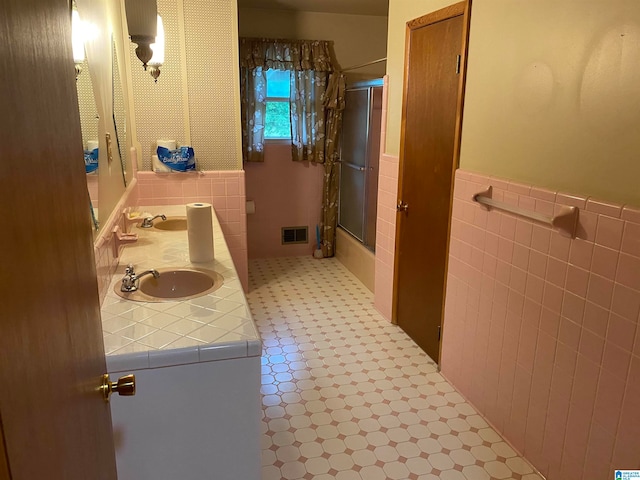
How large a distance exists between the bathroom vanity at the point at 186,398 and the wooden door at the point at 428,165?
4.99ft

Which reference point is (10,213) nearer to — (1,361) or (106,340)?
(1,361)

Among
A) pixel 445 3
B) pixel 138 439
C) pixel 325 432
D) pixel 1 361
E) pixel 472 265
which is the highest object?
pixel 445 3

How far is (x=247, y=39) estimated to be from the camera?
433 centimetres

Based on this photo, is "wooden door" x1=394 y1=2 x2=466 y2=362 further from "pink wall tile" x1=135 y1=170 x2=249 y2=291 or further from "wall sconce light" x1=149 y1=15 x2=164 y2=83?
"wall sconce light" x1=149 y1=15 x2=164 y2=83

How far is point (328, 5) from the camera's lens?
4305 mm

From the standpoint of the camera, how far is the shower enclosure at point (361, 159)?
13.5 ft

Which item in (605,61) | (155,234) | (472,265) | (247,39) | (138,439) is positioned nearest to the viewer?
(138,439)

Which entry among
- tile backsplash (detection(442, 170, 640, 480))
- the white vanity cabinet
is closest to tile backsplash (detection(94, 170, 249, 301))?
tile backsplash (detection(442, 170, 640, 480))

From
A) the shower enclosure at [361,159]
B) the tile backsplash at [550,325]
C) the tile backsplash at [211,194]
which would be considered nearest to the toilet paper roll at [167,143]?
the tile backsplash at [211,194]

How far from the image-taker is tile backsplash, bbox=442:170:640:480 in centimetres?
159

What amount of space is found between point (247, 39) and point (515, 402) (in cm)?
365

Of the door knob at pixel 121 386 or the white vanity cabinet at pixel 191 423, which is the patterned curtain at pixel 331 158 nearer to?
the white vanity cabinet at pixel 191 423

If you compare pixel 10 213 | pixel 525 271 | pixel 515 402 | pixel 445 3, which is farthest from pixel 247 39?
pixel 10 213

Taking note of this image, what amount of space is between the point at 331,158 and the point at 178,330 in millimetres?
3496
